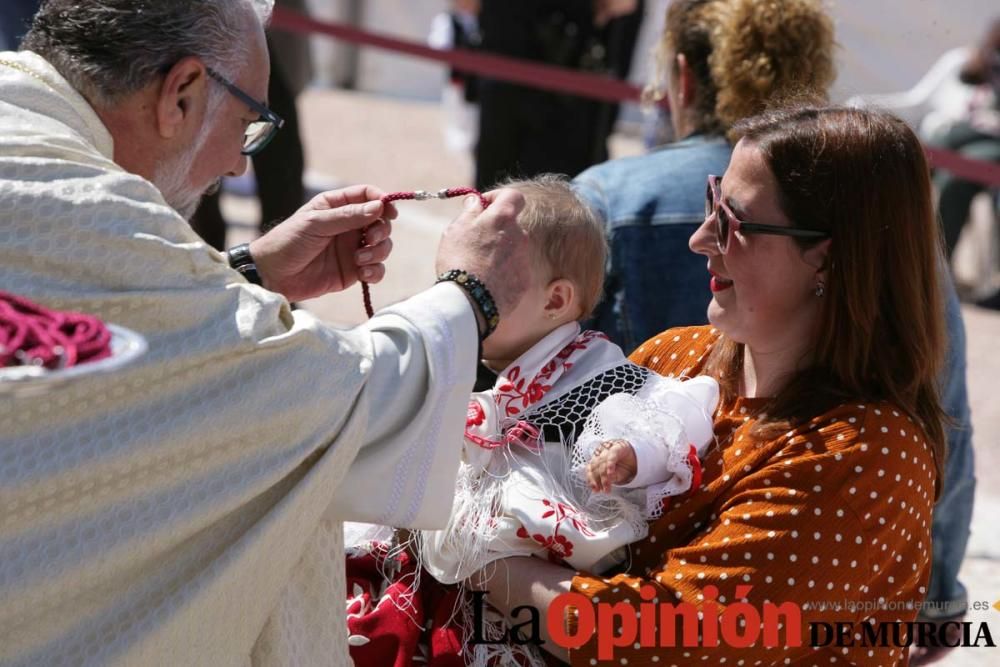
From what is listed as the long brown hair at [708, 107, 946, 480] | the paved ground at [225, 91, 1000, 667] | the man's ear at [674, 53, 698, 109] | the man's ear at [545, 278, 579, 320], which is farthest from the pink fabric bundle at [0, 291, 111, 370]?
the paved ground at [225, 91, 1000, 667]

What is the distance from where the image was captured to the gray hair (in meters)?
2.00

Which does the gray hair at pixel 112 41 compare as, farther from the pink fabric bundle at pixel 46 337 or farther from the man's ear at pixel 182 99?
the pink fabric bundle at pixel 46 337

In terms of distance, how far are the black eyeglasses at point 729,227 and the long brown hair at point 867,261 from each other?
0.02 m

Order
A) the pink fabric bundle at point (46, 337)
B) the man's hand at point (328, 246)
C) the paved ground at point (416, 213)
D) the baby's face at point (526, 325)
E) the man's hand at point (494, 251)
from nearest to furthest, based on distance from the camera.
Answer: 1. the pink fabric bundle at point (46, 337)
2. the man's hand at point (494, 251)
3. the baby's face at point (526, 325)
4. the man's hand at point (328, 246)
5. the paved ground at point (416, 213)

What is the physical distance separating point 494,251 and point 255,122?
2.03 feet

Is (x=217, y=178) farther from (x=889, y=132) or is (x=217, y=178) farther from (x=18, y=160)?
(x=889, y=132)

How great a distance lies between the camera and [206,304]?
64.8 inches

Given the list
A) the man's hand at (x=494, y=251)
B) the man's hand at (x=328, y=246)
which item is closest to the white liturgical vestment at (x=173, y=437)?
the man's hand at (x=494, y=251)

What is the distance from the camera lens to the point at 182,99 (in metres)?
2.10

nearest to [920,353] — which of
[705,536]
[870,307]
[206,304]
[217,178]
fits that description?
[870,307]

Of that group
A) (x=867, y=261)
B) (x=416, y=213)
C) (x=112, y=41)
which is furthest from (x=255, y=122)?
(x=416, y=213)

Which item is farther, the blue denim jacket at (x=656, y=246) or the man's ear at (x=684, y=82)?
the man's ear at (x=684, y=82)

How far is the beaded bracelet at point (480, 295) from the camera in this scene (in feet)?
6.16

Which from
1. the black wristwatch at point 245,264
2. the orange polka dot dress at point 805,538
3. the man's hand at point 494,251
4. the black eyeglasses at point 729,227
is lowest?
the orange polka dot dress at point 805,538
